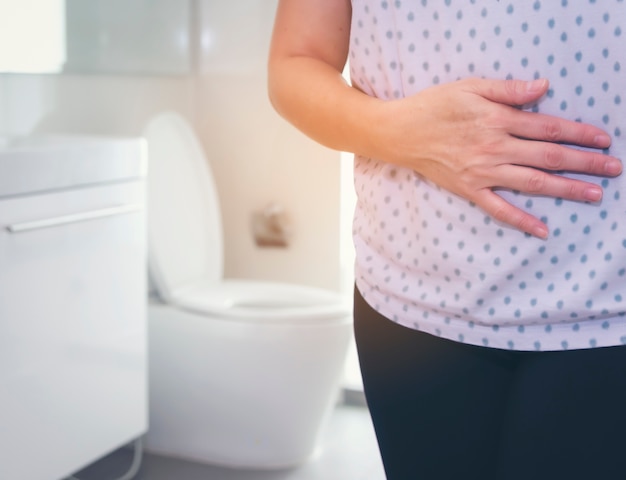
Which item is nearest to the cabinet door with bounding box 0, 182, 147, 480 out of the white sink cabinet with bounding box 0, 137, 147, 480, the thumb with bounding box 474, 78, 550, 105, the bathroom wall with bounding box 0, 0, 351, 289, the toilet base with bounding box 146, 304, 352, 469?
the white sink cabinet with bounding box 0, 137, 147, 480

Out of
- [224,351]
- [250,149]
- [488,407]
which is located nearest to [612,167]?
[488,407]

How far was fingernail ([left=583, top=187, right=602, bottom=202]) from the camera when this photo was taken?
0.64m

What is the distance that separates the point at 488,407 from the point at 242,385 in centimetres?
139

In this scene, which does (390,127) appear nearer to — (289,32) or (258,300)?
(289,32)

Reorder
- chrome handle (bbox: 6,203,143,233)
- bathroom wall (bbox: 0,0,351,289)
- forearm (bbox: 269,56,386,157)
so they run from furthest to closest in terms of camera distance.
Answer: bathroom wall (bbox: 0,0,351,289), chrome handle (bbox: 6,203,143,233), forearm (bbox: 269,56,386,157)

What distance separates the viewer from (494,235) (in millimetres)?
690

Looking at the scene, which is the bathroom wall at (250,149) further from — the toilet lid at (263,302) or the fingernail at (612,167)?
the fingernail at (612,167)

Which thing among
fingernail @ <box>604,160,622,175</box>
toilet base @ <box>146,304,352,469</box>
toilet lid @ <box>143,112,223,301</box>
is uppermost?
fingernail @ <box>604,160,622,175</box>

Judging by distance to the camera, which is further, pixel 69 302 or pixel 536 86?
pixel 69 302

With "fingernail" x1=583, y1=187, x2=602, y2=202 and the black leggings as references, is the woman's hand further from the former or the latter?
the black leggings

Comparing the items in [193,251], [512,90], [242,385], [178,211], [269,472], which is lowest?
[269,472]

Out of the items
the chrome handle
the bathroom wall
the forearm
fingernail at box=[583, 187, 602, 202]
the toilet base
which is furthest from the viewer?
the bathroom wall

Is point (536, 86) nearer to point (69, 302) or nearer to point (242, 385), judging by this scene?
point (69, 302)

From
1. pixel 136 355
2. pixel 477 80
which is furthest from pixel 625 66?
pixel 136 355
